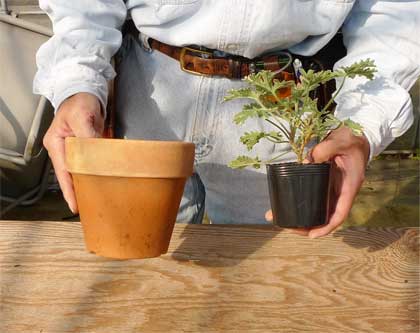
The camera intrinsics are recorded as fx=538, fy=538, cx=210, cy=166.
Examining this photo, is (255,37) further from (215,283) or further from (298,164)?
(215,283)

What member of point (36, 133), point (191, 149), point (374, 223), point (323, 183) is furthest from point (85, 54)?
→ point (374, 223)

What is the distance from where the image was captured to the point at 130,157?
783 mm

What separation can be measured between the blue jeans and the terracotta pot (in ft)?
0.99

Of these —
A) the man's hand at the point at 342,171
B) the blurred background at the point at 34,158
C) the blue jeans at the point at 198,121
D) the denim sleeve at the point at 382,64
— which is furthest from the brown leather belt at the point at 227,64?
the blurred background at the point at 34,158

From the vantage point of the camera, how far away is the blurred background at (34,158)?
235 centimetres

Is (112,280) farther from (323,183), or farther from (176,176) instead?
(323,183)

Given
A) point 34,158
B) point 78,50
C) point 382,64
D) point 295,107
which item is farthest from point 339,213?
point 34,158

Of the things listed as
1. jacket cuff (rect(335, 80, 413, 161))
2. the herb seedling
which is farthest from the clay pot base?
jacket cuff (rect(335, 80, 413, 161))

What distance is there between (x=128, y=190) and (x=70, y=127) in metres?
0.19

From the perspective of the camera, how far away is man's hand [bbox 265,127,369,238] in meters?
0.90

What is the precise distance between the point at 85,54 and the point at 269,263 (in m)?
0.52

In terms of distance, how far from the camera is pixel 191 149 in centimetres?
83

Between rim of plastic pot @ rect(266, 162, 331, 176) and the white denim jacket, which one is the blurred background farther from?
rim of plastic pot @ rect(266, 162, 331, 176)

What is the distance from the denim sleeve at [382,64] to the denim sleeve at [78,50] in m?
0.46
